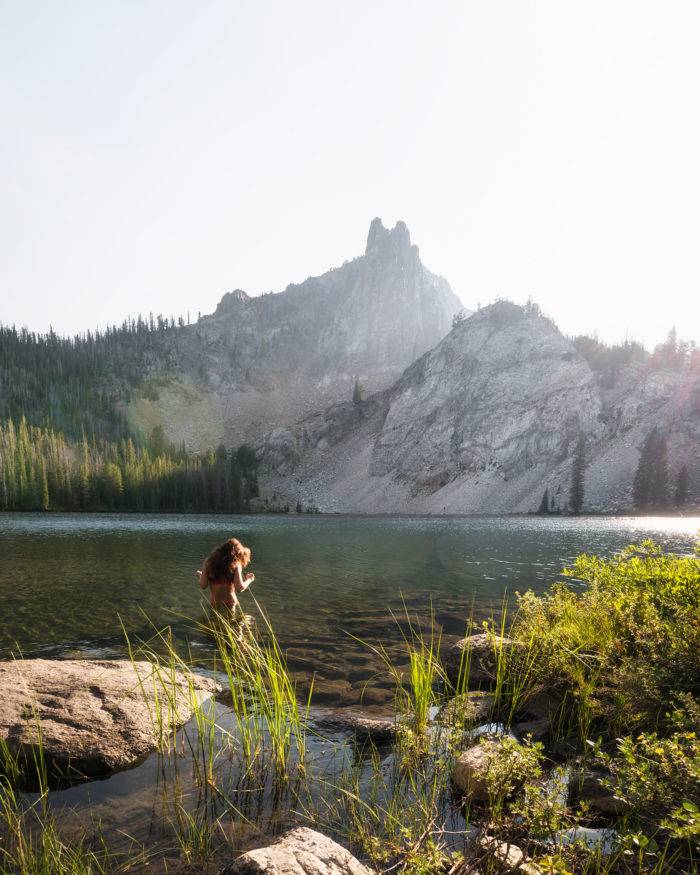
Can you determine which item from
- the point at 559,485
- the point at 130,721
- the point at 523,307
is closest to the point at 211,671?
the point at 130,721

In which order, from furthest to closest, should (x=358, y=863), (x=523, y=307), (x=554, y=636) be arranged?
(x=523, y=307) < (x=554, y=636) < (x=358, y=863)

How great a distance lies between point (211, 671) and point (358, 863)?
777 cm

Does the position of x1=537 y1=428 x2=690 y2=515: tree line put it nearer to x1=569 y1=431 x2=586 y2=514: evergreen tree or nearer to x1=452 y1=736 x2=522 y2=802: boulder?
x1=569 y1=431 x2=586 y2=514: evergreen tree

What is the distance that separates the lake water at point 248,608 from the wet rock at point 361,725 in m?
0.49

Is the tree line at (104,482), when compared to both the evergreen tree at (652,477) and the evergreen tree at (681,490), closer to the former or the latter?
the evergreen tree at (652,477)

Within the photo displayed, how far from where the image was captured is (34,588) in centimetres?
2197

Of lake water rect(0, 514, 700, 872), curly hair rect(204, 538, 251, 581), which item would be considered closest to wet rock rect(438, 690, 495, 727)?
lake water rect(0, 514, 700, 872)

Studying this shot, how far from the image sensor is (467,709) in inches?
300

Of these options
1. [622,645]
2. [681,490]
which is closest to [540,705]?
[622,645]

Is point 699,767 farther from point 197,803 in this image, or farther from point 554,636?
point 197,803

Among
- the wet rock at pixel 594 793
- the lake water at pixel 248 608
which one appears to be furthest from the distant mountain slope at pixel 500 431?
the wet rock at pixel 594 793

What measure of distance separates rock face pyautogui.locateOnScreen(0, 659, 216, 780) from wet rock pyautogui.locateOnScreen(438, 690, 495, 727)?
12.4 feet

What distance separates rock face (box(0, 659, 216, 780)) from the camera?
20.8 feet

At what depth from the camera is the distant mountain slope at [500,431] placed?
5295 inches
